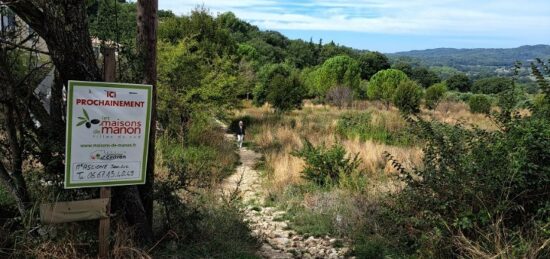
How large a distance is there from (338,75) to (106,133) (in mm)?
42705

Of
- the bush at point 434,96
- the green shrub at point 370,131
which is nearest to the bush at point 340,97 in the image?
the bush at point 434,96

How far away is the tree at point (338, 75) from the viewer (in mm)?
45109

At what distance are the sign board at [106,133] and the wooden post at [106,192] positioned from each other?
152 millimetres

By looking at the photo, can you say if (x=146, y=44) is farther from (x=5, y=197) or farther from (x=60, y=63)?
(x=5, y=197)

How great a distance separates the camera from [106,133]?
4184 mm

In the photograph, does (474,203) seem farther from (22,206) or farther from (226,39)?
(226,39)

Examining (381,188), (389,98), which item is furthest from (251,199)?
(389,98)

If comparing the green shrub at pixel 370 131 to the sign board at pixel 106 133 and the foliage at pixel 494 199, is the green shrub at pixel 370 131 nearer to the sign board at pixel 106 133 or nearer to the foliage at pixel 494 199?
the foliage at pixel 494 199

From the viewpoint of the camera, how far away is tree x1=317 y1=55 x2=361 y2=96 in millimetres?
45109

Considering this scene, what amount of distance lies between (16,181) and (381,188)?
6.34 metres

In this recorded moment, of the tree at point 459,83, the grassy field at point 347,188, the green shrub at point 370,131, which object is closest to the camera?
the grassy field at point 347,188

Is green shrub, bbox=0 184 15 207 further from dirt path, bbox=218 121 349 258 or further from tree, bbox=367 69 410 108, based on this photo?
tree, bbox=367 69 410 108

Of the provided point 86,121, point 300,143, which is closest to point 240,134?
point 300,143

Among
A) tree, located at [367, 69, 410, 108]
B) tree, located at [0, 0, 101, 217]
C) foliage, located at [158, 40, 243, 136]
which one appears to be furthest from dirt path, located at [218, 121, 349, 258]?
tree, located at [367, 69, 410, 108]
